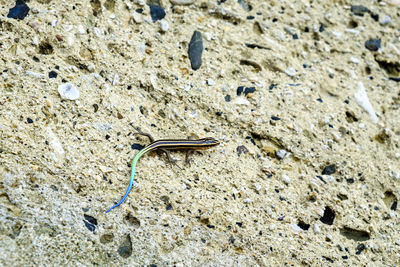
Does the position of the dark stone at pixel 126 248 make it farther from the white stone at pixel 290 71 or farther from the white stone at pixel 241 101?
the white stone at pixel 290 71

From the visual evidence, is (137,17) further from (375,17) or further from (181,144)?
(375,17)

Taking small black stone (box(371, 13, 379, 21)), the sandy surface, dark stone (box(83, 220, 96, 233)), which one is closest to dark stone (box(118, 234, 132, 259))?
the sandy surface

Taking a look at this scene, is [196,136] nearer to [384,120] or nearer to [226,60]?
[226,60]

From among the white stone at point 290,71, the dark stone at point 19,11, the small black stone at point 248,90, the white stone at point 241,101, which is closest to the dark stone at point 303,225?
the white stone at point 241,101

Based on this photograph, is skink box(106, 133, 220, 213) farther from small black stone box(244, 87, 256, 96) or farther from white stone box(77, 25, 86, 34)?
white stone box(77, 25, 86, 34)

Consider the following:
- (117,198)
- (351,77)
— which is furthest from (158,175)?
(351,77)

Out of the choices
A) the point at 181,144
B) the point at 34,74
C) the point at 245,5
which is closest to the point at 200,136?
the point at 181,144
